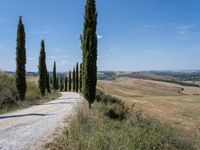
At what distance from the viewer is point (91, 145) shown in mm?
9359

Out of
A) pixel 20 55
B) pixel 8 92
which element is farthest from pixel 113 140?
pixel 20 55

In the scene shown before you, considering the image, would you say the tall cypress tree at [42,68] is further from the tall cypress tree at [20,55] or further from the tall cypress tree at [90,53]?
the tall cypress tree at [90,53]

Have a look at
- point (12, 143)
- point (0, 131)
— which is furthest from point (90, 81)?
point (12, 143)

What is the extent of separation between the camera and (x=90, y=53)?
24562mm

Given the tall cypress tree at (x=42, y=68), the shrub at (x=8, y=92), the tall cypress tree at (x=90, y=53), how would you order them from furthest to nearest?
the tall cypress tree at (x=42, y=68) → the shrub at (x=8, y=92) → the tall cypress tree at (x=90, y=53)

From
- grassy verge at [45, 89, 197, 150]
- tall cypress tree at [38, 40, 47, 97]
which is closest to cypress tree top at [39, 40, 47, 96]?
tall cypress tree at [38, 40, 47, 97]

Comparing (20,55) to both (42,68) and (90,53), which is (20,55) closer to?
(90,53)

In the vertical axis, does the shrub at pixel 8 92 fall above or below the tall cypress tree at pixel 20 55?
below

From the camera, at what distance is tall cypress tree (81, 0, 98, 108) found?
24.4m

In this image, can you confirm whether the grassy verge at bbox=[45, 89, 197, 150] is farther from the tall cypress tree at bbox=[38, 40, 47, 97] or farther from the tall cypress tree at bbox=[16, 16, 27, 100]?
the tall cypress tree at bbox=[38, 40, 47, 97]

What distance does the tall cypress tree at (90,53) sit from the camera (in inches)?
960

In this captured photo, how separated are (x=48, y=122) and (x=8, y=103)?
1314cm

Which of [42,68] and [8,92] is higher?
[42,68]

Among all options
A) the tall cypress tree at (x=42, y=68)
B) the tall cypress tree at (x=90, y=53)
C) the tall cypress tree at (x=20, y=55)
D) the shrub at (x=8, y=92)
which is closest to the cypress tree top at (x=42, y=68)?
the tall cypress tree at (x=42, y=68)
